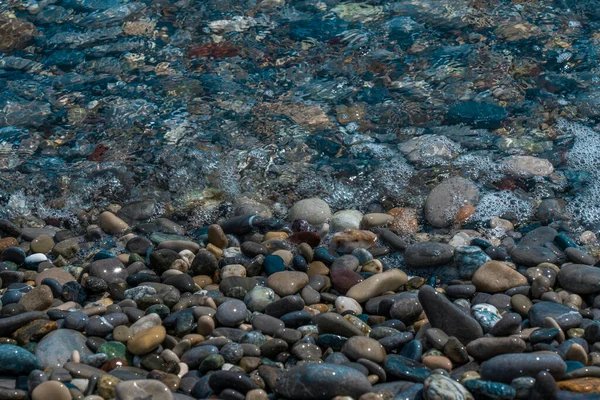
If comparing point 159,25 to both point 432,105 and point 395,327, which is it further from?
point 395,327

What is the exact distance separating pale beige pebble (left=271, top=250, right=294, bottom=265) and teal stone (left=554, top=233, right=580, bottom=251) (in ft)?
4.96

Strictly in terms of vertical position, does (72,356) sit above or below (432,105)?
above

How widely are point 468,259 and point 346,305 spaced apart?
785mm

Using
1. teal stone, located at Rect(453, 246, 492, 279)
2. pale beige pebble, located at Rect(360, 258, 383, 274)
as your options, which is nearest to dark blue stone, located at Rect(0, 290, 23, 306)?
pale beige pebble, located at Rect(360, 258, 383, 274)

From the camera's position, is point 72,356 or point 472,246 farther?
point 472,246

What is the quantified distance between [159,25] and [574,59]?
3.83m

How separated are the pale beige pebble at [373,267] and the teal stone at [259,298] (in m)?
0.60

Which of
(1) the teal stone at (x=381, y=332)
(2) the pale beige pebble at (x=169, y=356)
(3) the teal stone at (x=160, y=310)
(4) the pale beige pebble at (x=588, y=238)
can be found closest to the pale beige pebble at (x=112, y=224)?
(3) the teal stone at (x=160, y=310)

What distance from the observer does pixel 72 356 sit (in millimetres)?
2740

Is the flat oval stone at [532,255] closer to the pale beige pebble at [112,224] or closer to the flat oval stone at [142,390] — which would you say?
the flat oval stone at [142,390]

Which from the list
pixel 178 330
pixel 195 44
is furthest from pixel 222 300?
pixel 195 44

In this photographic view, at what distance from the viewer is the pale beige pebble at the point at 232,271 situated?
139 inches

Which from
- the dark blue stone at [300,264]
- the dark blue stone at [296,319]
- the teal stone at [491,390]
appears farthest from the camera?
the dark blue stone at [300,264]

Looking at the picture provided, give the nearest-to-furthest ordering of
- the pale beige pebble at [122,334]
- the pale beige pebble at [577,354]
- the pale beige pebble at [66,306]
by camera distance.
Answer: the pale beige pebble at [577,354] < the pale beige pebble at [122,334] < the pale beige pebble at [66,306]
